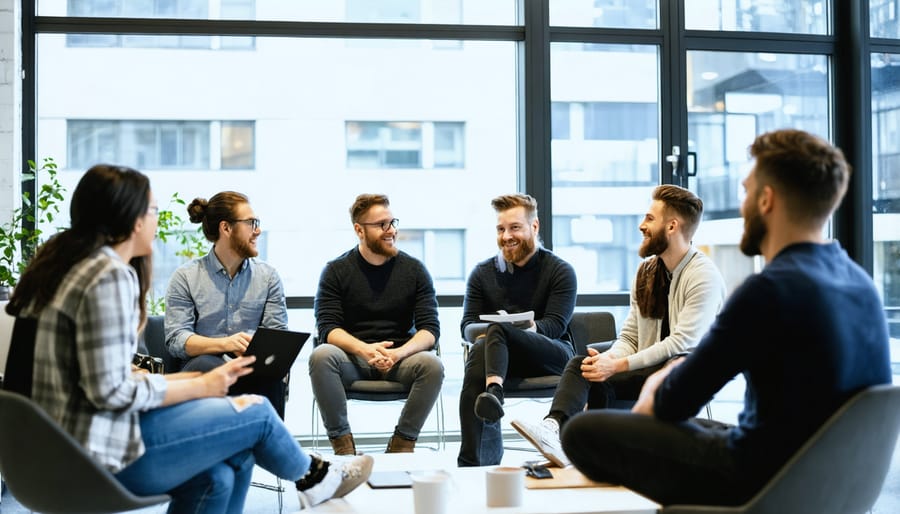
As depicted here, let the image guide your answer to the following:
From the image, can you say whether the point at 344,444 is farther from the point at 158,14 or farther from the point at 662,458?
the point at 158,14

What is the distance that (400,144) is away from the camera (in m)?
5.13

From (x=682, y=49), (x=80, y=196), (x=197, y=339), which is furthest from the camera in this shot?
(x=682, y=49)

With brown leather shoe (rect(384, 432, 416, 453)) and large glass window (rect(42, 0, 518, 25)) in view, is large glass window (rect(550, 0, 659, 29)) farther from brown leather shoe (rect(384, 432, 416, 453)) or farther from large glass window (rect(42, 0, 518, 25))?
brown leather shoe (rect(384, 432, 416, 453))

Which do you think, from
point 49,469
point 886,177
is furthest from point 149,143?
point 886,177

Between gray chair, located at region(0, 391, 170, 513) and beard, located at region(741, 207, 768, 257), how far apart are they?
4.96 ft

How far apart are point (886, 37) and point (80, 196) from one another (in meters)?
5.02

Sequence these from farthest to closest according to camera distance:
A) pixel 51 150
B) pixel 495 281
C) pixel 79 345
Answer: pixel 51 150, pixel 495 281, pixel 79 345

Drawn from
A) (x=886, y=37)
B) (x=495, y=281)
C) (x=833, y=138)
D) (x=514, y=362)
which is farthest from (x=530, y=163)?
(x=886, y=37)

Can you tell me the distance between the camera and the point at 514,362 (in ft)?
12.8

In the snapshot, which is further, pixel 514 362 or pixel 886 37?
pixel 886 37

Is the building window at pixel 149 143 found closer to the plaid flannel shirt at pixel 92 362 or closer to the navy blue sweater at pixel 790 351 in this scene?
the plaid flannel shirt at pixel 92 362

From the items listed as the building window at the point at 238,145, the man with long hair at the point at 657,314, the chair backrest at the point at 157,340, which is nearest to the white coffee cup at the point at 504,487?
the man with long hair at the point at 657,314

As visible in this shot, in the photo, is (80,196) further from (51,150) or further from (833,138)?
(833,138)

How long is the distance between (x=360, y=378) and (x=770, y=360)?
2.40 meters
